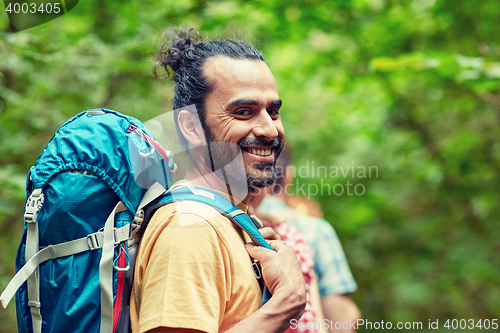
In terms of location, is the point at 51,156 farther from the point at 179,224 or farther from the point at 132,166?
the point at 179,224

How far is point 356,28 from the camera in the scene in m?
4.44

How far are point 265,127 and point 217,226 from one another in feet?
1.30

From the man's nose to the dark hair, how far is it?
0.63ft

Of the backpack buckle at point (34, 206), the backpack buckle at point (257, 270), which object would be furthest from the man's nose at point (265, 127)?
the backpack buckle at point (34, 206)

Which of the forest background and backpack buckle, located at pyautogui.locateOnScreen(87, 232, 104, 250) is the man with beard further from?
the forest background

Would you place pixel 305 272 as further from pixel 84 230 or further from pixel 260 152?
pixel 84 230

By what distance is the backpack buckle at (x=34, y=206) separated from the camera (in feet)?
3.82

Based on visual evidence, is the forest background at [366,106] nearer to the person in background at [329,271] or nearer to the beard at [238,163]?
the beard at [238,163]

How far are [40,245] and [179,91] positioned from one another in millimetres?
756

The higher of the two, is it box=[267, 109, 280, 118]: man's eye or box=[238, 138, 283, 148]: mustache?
box=[267, 109, 280, 118]: man's eye

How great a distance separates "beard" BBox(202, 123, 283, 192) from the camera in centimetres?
137

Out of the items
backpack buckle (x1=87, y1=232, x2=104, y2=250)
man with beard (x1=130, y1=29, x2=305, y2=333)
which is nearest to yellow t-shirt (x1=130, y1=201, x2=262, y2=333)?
man with beard (x1=130, y1=29, x2=305, y2=333)

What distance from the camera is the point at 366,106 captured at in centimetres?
580

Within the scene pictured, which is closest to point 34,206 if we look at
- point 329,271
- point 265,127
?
point 265,127
